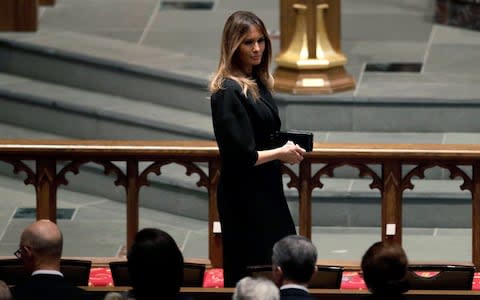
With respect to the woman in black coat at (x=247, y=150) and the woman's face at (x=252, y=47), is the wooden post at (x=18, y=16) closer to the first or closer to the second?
the woman in black coat at (x=247, y=150)

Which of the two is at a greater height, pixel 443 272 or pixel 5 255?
pixel 443 272

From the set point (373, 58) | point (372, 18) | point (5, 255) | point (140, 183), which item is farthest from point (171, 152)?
point (372, 18)

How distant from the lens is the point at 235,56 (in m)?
7.00

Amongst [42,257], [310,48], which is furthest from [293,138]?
[310,48]

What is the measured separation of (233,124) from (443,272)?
1051mm

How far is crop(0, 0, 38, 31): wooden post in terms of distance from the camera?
1252 cm

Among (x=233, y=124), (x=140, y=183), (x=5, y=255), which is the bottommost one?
(x=5, y=255)

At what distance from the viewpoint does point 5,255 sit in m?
9.55

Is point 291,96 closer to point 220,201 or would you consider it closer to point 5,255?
point 5,255

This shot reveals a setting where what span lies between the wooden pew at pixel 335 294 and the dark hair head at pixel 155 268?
0.54 metres

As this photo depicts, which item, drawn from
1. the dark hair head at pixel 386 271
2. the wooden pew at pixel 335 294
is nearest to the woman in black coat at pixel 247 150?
the wooden pew at pixel 335 294

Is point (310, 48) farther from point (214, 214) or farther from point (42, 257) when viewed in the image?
point (42, 257)

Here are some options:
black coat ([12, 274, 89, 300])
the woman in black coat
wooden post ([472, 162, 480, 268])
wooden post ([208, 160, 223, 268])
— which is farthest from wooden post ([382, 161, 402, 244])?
black coat ([12, 274, 89, 300])

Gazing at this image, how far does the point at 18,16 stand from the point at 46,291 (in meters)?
6.58
